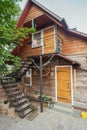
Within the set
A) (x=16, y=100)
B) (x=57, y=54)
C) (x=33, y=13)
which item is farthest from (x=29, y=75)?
(x=33, y=13)

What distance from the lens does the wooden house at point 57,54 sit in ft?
24.7

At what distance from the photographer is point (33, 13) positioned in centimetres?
959

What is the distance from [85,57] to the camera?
24.2 ft

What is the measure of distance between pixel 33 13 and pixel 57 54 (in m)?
3.97

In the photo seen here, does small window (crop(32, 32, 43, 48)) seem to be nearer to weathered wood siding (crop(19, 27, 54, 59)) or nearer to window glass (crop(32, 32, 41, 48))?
window glass (crop(32, 32, 41, 48))

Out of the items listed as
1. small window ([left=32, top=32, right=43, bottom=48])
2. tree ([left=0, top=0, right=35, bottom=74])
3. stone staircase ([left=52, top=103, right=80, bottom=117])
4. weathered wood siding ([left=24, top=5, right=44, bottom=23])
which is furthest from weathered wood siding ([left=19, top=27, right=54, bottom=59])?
stone staircase ([left=52, top=103, right=80, bottom=117])

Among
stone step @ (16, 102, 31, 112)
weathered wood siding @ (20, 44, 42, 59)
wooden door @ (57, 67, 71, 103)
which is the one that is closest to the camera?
stone step @ (16, 102, 31, 112)

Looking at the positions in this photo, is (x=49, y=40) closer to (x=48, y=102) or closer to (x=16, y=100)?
(x=48, y=102)

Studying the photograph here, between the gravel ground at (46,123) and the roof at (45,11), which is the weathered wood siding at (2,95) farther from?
the roof at (45,11)

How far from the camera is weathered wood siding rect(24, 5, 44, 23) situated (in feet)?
30.0

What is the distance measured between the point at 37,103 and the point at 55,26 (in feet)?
17.6

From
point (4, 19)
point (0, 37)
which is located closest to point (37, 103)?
point (0, 37)

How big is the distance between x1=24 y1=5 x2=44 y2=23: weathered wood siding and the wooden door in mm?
4108

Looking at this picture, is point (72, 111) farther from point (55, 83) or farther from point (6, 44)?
point (6, 44)
